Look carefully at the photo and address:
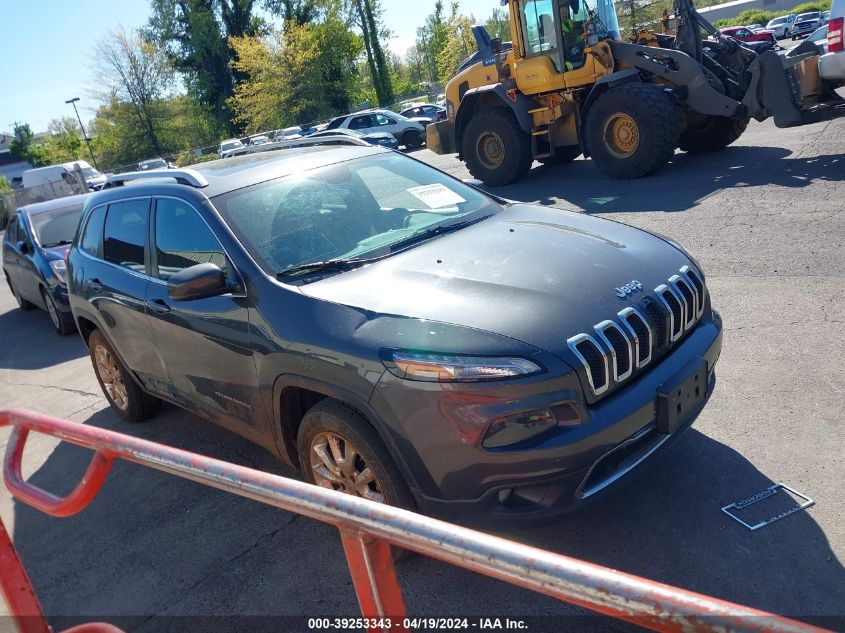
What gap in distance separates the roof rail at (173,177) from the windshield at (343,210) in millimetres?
302

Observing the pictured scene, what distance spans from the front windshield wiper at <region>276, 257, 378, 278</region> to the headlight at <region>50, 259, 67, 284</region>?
21.5 feet

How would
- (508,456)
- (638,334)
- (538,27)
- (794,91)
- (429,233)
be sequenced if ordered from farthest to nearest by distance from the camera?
(538,27), (794,91), (429,233), (638,334), (508,456)

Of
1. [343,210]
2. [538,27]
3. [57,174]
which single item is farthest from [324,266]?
[57,174]

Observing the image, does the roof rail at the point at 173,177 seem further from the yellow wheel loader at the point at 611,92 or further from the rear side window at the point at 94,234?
the yellow wheel loader at the point at 611,92

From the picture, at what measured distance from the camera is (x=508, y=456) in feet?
8.78

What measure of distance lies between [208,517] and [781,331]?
3934 millimetres

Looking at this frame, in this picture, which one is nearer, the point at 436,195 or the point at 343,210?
the point at 343,210

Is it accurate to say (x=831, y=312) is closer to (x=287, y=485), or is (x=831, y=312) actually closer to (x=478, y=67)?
(x=287, y=485)

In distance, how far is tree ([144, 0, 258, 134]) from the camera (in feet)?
156

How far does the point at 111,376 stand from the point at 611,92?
8047mm

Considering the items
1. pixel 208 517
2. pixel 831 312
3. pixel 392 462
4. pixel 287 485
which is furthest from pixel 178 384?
pixel 831 312

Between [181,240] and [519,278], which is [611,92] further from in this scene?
[519,278]

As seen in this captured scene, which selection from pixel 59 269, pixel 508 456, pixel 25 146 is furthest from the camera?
pixel 25 146

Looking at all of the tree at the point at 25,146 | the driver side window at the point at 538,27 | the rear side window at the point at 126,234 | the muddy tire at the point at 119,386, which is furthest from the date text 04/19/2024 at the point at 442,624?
the tree at the point at 25,146
